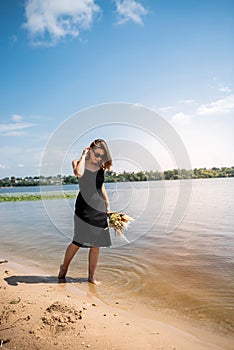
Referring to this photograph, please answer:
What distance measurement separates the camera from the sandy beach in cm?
277

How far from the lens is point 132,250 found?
24.4ft

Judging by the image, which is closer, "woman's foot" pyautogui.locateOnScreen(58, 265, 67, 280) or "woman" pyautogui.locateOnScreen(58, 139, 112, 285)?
"woman" pyautogui.locateOnScreen(58, 139, 112, 285)

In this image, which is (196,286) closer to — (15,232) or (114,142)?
(114,142)

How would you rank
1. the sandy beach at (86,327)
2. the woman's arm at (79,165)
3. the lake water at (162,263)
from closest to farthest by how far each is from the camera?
the sandy beach at (86,327), the lake water at (162,263), the woman's arm at (79,165)

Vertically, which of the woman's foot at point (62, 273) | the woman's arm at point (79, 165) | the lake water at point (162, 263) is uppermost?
the woman's arm at point (79, 165)

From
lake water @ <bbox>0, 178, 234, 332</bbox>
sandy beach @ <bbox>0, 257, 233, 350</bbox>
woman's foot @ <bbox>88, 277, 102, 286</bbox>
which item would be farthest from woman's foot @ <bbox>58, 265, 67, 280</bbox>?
sandy beach @ <bbox>0, 257, 233, 350</bbox>

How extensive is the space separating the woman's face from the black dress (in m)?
0.19

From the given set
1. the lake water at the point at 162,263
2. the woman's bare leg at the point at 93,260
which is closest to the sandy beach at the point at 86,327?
the lake water at the point at 162,263

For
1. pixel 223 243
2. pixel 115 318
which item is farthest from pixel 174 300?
pixel 223 243

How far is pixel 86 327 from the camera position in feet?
9.89

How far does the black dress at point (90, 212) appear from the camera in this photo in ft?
16.0

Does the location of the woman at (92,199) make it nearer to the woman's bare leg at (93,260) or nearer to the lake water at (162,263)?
the woman's bare leg at (93,260)

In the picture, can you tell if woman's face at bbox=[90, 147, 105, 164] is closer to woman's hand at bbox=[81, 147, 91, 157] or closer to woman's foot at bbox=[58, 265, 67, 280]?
woman's hand at bbox=[81, 147, 91, 157]

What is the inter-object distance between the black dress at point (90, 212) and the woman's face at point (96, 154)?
19cm
